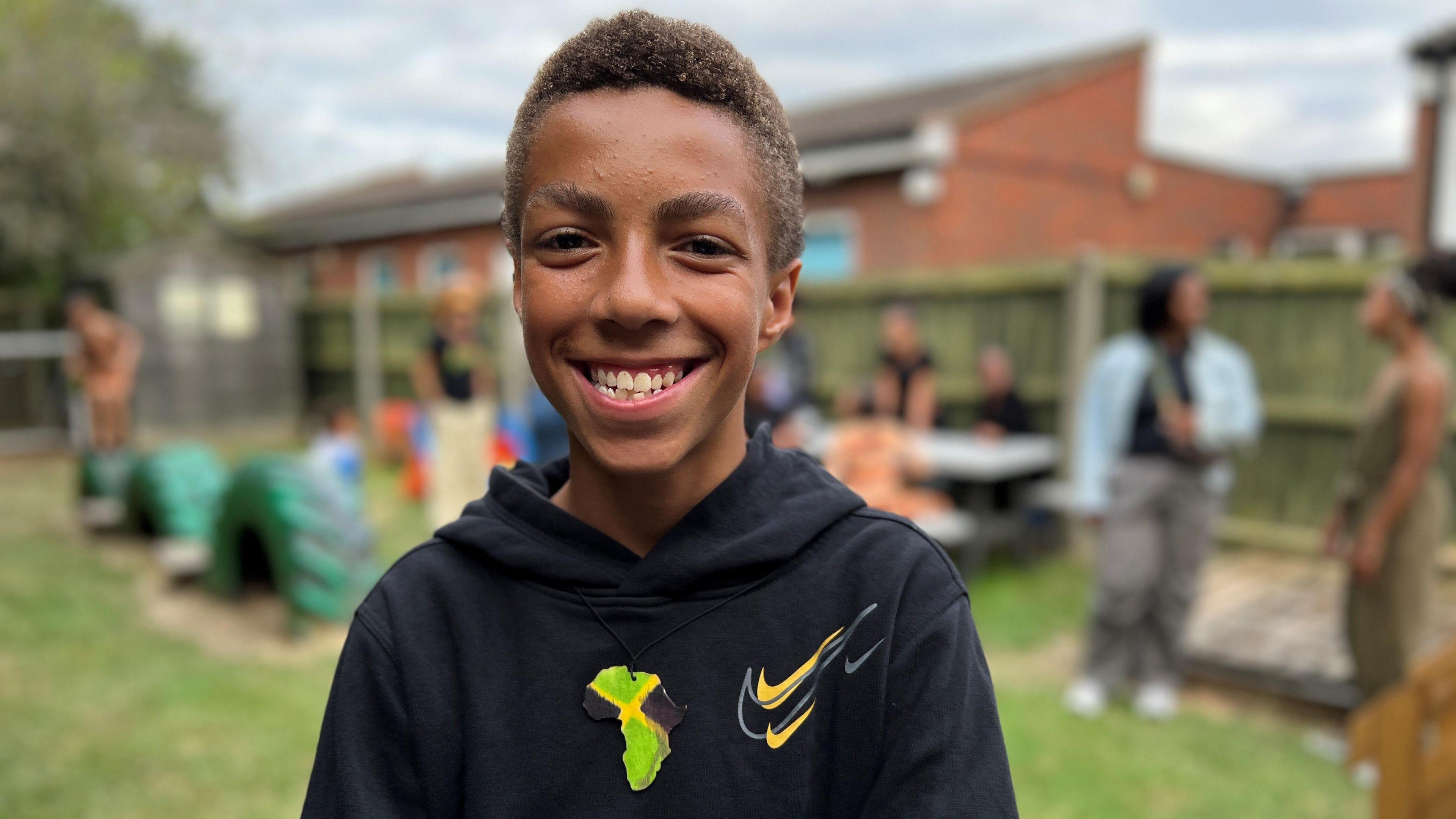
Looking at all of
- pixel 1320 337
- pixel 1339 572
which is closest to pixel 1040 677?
pixel 1339 572

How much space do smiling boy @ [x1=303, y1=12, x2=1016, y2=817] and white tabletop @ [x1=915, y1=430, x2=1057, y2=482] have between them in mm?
5849

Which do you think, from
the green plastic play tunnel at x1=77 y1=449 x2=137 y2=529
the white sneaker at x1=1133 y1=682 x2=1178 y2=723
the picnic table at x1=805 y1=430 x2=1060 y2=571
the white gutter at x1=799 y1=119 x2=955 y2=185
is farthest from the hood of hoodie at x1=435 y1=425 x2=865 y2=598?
the white gutter at x1=799 y1=119 x2=955 y2=185

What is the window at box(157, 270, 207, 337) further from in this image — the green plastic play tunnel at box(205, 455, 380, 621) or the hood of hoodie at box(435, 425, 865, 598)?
the hood of hoodie at box(435, 425, 865, 598)

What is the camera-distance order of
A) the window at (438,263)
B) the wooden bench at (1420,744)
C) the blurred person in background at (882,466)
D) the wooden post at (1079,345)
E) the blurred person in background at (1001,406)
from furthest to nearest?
the window at (438,263)
the blurred person in background at (1001,406)
the wooden post at (1079,345)
the blurred person in background at (882,466)
the wooden bench at (1420,744)

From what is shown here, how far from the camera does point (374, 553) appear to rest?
6.34 metres

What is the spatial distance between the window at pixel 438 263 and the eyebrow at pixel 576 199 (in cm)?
1922

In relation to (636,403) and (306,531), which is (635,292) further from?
(306,531)

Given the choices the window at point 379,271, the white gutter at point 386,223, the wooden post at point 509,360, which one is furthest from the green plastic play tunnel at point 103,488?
the window at point 379,271

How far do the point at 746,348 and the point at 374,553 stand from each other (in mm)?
5811

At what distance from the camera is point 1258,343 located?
7504 mm

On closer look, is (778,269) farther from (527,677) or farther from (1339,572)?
(1339,572)

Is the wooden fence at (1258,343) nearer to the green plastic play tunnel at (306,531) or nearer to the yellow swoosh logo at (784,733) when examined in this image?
the green plastic play tunnel at (306,531)

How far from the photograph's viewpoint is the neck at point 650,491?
1.17m

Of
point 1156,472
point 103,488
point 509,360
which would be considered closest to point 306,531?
point 103,488
